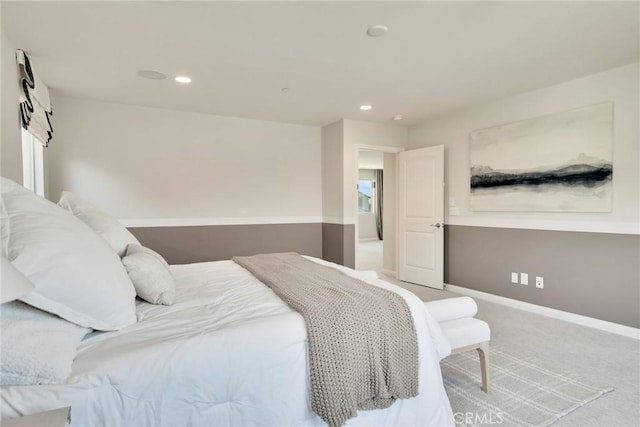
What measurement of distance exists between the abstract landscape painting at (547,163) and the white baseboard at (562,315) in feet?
3.45

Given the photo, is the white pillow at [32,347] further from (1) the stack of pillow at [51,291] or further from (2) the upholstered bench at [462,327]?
(2) the upholstered bench at [462,327]

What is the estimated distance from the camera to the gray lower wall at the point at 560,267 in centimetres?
298

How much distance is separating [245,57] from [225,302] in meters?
2.03

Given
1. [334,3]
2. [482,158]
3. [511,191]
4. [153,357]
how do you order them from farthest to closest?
[482,158]
[511,191]
[334,3]
[153,357]

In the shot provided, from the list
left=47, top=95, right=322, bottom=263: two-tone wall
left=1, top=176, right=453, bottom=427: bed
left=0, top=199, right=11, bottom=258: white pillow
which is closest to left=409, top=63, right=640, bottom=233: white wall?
left=47, top=95, right=322, bottom=263: two-tone wall

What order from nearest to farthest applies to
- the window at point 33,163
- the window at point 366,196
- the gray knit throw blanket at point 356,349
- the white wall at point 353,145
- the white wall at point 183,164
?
the gray knit throw blanket at point 356,349, the window at point 33,163, the white wall at point 183,164, the white wall at point 353,145, the window at point 366,196

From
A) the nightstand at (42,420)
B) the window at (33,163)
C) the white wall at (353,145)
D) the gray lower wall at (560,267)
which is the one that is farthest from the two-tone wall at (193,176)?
the nightstand at (42,420)

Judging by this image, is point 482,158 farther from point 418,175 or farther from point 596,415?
point 596,415

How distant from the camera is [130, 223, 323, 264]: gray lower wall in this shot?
425 cm

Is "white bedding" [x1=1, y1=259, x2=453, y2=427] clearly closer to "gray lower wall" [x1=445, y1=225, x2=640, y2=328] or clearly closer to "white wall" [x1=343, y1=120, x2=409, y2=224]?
"gray lower wall" [x1=445, y1=225, x2=640, y2=328]

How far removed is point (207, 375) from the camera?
48.1 inches

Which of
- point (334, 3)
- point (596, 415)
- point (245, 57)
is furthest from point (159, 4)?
point (596, 415)

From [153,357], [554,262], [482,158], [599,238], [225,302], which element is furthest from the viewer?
[482,158]

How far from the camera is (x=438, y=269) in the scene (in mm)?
4539
